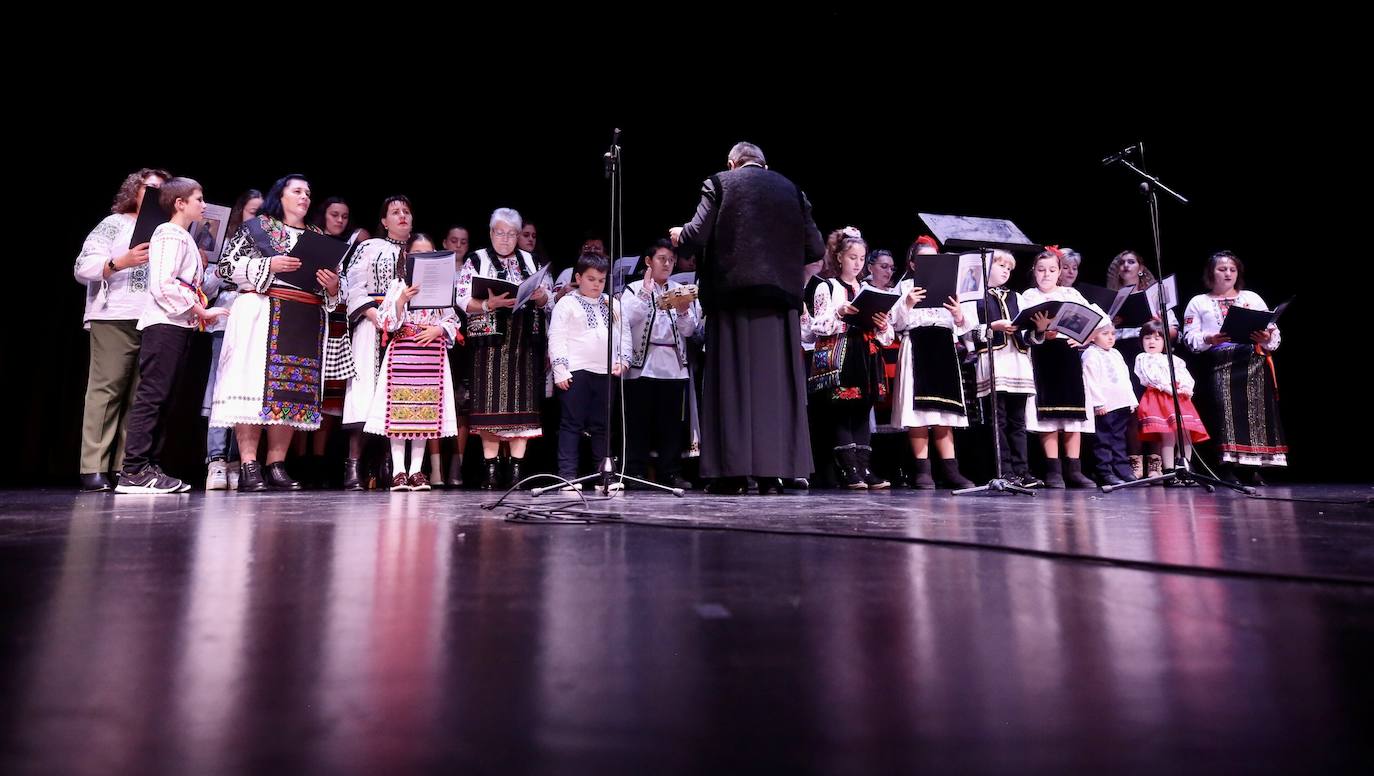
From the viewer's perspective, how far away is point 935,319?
4660 mm

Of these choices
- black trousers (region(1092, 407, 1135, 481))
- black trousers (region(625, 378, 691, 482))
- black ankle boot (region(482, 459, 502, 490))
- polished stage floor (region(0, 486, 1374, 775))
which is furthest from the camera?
black trousers (region(1092, 407, 1135, 481))

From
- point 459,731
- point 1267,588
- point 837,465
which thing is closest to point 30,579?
point 459,731

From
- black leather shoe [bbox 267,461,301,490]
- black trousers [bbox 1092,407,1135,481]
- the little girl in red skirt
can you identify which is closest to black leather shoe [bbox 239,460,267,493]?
black leather shoe [bbox 267,461,301,490]

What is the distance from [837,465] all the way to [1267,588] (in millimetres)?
3961

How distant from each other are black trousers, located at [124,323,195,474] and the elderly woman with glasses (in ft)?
4.46

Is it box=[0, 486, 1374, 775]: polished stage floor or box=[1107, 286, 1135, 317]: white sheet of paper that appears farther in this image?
box=[1107, 286, 1135, 317]: white sheet of paper

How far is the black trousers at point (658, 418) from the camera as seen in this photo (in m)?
4.78

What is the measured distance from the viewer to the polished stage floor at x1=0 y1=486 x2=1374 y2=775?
504 mm

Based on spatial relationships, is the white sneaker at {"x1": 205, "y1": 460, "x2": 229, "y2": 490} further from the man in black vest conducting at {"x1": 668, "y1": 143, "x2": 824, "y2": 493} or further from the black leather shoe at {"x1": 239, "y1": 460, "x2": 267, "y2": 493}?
the man in black vest conducting at {"x1": 668, "y1": 143, "x2": 824, "y2": 493}

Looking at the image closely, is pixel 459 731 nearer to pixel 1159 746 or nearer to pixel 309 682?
pixel 309 682

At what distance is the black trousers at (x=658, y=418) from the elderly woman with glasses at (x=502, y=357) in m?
0.54

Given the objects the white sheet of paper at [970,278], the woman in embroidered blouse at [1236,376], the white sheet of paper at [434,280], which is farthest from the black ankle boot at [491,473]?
the woman in embroidered blouse at [1236,376]

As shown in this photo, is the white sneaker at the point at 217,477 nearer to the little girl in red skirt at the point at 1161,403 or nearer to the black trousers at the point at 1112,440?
the black trousers at the point at 1112,440

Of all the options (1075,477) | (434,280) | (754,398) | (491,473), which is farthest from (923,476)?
(434,280)
